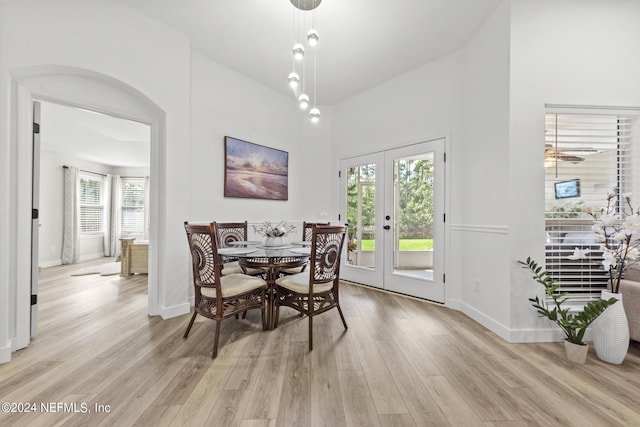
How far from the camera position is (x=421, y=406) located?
154 centimetres

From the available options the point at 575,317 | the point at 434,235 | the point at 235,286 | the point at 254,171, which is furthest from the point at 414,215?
the point at 235,286

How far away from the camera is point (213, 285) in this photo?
86.7 inches

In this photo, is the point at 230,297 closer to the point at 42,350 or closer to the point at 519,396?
the point at 42,350

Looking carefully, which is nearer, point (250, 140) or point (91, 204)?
point (250, 140)

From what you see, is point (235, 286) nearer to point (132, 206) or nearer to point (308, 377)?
point (308, 377)

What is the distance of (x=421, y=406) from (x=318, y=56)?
3649mm

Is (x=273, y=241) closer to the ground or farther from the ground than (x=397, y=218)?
closer to the ground

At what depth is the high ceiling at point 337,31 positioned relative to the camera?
2.56 m

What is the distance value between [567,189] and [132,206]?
9.01 metres

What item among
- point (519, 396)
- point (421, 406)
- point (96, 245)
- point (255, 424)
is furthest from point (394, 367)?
point (96, 245)

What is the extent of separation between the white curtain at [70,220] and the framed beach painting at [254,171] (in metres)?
5.03

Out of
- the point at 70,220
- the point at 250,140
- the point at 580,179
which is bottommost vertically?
the point at 70,220

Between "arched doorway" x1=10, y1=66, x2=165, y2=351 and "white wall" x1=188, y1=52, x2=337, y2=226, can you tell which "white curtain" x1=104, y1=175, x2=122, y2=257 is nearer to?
"white wall" x1=188, y1=52, x2=337, y2=226

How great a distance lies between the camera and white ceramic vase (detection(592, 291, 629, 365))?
6.48 ft
